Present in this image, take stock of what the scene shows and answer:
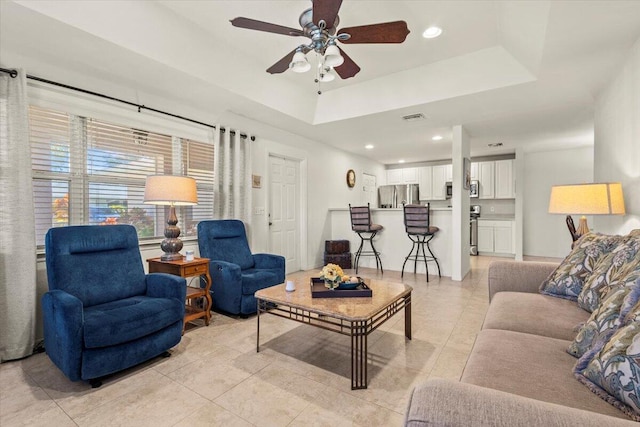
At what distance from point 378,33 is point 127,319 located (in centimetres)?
248

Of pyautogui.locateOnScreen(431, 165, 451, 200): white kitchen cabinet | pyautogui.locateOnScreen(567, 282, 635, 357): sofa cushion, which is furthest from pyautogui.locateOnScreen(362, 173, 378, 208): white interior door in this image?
pyautogui.locateOnScreen(567, 282, 635, 357): sofa cushion

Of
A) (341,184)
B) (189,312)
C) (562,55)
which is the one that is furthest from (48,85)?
(341,184)

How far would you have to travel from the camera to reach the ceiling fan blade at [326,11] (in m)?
1.80

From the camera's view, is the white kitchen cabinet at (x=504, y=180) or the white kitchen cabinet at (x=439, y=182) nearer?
the white kitchen cabinet at (x=504, y=180)

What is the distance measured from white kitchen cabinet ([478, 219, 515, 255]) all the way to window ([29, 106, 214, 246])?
6.04 m

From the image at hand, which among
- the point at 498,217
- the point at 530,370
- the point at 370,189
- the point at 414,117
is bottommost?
the point at 530,370

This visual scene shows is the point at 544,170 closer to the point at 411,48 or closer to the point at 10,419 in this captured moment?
the point at 411,48

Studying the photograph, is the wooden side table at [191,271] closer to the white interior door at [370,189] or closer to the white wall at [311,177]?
the white wall at [311,177]

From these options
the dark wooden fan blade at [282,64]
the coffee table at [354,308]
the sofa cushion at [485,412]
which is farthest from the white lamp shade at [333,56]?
the sofa cushion at [485,412]

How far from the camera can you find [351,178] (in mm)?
6766

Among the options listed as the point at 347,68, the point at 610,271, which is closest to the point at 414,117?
the point at 347,68

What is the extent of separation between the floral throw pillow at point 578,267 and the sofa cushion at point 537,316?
0.21 feet

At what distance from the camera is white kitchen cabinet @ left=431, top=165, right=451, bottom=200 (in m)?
7.57

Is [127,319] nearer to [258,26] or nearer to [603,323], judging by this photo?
[258,26]
